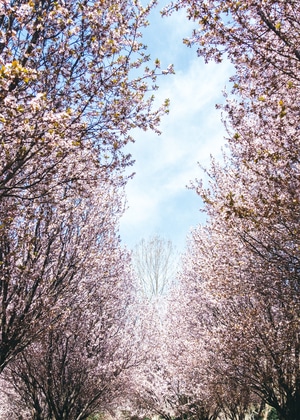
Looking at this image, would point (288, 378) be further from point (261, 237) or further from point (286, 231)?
point (286, 231)

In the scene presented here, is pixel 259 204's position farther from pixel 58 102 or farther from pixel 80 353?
pixel 80 353

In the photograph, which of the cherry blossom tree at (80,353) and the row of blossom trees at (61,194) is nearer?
the row of blossom trees at (61,194)

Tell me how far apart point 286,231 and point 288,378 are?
16.5 feet

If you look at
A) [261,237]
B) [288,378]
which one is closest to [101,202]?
[261,237]

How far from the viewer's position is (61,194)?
320 inches

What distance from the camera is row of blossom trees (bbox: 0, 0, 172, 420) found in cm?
456

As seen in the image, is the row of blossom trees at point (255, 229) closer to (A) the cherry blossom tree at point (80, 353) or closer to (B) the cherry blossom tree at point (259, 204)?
(B) the cherry blossom tree at point (259, 204)

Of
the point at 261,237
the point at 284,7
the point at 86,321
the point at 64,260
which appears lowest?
the point at 86,321

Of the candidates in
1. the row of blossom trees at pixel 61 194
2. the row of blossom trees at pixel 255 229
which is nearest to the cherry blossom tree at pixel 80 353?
the row of blossom trees at pixel 61 194

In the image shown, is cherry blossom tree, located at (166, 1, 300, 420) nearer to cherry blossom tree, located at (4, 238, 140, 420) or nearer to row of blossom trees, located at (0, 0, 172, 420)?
row of blossom trees, located at (0, 0, 172, 420)

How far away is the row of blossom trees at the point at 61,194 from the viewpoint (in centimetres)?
456

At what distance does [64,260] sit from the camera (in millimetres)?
8656

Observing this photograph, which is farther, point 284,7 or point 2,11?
point 284,7

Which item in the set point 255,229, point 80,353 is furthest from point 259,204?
point 80,353
